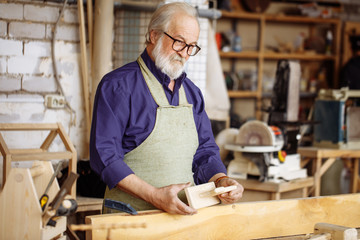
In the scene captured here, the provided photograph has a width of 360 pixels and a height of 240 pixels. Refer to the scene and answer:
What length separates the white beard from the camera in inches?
77.8

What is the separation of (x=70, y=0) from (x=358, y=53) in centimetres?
447

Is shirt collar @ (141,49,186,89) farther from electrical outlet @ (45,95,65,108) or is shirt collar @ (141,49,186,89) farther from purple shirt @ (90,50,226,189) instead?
electrical outlet @ (45,95,65,108)

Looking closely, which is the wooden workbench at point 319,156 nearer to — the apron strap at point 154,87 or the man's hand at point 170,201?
the apron strap at point 154,87

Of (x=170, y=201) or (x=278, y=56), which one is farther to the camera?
(x=278, y=56)

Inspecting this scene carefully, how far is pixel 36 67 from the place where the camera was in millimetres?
3162

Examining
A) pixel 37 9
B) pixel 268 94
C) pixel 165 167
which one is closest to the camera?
pixel 165 167

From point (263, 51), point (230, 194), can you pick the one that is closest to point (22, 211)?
point (230, 194)

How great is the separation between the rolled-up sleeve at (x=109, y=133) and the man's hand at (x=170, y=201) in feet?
0.48

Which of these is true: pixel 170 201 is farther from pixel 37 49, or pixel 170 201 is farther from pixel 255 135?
pixel 37 49

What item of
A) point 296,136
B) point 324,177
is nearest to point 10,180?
point 296,136

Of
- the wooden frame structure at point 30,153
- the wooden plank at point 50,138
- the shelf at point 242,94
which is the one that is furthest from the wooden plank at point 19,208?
the shelf at point 242,94

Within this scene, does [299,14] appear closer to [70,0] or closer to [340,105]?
[340,105]

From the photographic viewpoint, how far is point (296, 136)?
3.60 metres

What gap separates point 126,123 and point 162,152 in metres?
0.20
